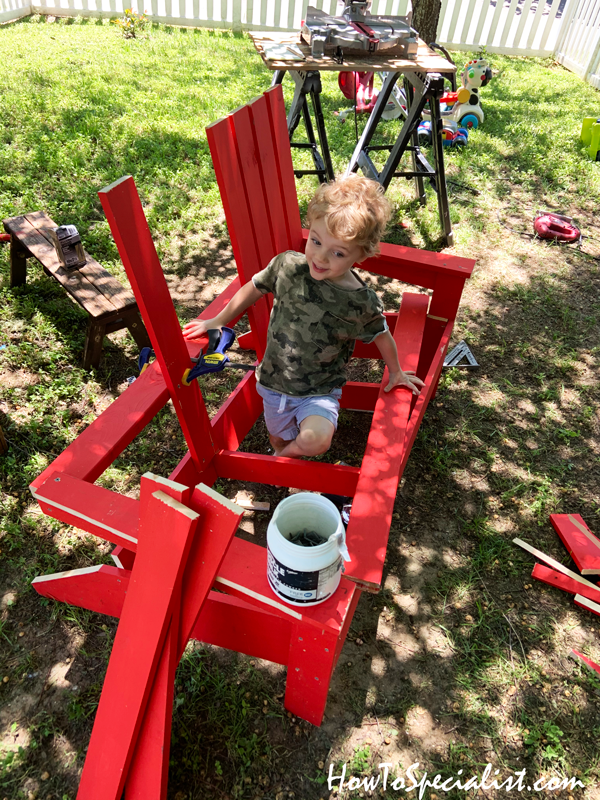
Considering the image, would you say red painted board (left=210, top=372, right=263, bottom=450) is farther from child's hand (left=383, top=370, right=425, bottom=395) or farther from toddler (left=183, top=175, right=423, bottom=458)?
child's hand (left=383, top=370, right=425, bottom=395)

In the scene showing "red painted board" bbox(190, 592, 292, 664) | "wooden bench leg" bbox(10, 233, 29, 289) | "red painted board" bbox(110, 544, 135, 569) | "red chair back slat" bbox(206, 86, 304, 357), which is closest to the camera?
"red painted board" bbox(190, 592, 292, 664)

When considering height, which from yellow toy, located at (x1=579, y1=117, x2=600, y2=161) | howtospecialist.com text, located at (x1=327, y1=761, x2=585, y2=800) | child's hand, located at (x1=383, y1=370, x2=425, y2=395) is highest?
child's hand, located at (x1=383, y1=370, x2=425, y2=395)

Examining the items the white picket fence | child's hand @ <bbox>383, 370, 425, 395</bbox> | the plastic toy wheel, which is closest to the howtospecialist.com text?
child's hand @ <bbox>383, 370, 425, 395</bbox>

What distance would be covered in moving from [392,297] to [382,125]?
3.73 metres

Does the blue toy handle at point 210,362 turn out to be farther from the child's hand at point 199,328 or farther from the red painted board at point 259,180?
the red painted board at point 259,180

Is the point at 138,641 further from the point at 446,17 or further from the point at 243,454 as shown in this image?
the point at 446,17

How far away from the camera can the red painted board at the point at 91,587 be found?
1.90 meters

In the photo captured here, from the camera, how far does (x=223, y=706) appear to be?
2033 mm

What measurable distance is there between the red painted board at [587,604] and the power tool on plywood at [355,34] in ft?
12.9

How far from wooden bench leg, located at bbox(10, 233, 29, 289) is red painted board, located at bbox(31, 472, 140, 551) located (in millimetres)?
2624

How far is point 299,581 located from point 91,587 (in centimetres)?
104

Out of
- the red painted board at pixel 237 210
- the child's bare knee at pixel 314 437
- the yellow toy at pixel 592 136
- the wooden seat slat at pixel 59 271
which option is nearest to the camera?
the red painted board at pixel 237 210

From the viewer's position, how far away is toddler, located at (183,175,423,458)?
2.05 m

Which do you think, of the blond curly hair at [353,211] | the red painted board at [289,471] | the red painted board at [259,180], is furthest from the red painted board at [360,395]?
the blond curly hair at [353,211]
